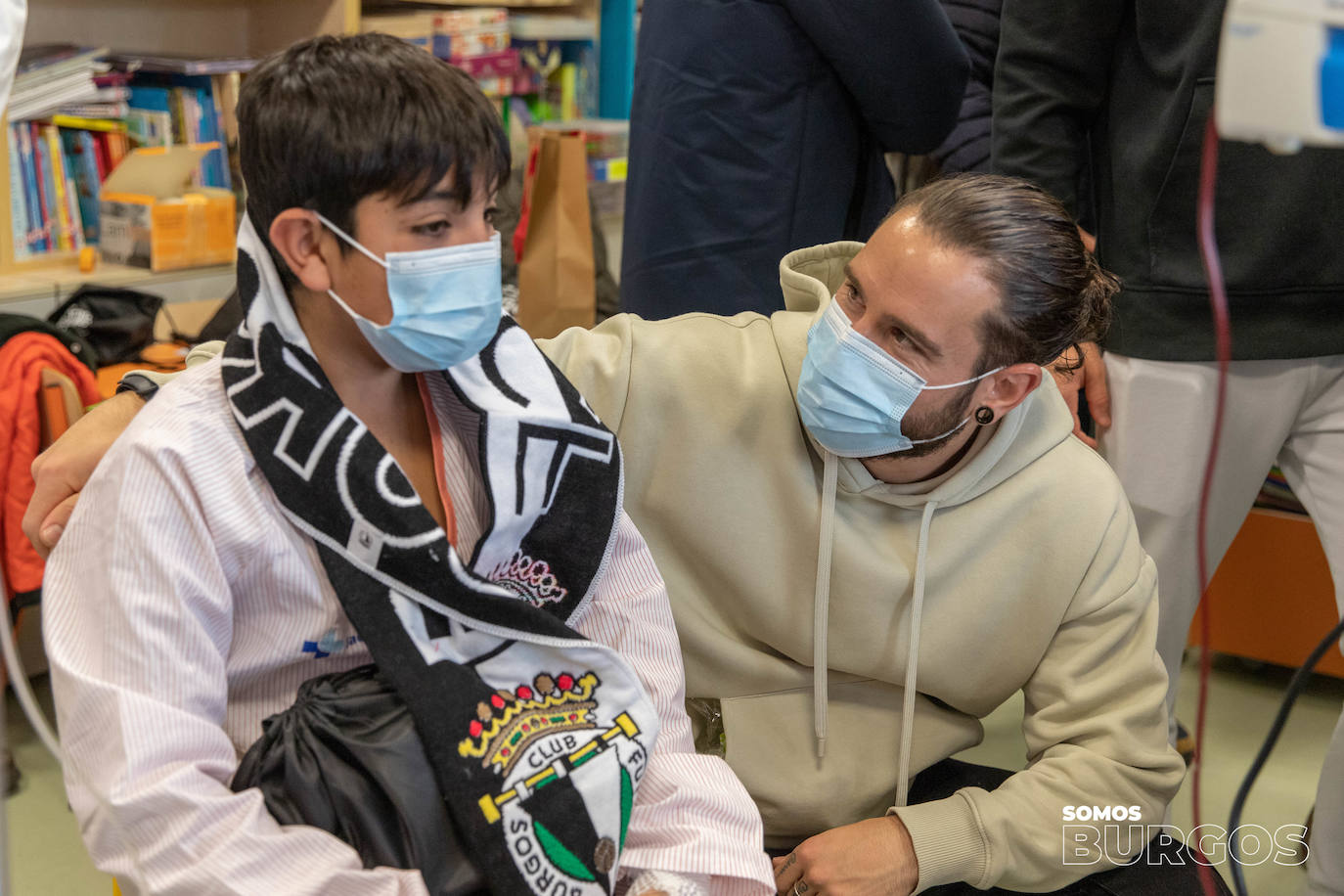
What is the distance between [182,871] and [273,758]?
0.35 feet

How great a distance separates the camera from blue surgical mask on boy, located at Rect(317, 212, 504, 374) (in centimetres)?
100

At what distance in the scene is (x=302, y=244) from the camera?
99 centimetres

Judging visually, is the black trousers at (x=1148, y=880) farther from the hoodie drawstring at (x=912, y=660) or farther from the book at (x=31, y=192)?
the book at (x=31, y=192)

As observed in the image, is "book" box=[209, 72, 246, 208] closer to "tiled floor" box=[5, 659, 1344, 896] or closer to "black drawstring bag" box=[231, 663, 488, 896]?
"tiled floor" box=[5, 659, 1344, 896]

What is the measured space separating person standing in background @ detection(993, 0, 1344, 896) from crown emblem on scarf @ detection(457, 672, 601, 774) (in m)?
0.99

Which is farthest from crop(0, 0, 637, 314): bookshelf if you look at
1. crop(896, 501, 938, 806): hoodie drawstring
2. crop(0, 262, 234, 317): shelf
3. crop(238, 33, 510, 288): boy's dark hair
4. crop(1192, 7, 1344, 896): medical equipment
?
crop(1192, 7, 1344, 896): medical equipment

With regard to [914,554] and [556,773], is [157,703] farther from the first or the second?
[914,554]

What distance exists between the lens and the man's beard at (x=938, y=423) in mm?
1364

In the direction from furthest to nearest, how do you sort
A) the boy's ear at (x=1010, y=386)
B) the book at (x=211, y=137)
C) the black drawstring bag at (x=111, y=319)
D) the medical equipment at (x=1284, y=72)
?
the book at (x=211, y=137)
the black drawstring bag at (x=111, y=319)
the boy's ear at (x=1010, y=386)
the medical equipment at (x=1284, y=72)

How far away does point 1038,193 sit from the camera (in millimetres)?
1405

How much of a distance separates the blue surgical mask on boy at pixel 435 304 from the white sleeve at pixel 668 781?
277mm

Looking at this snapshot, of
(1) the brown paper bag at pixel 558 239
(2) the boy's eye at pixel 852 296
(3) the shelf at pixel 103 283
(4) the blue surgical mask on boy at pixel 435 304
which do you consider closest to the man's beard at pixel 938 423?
(2) the boy's eye at pixel 852 296

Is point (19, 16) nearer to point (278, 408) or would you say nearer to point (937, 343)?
point (278, 408)

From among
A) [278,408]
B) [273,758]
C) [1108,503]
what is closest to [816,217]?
[1108,503]
